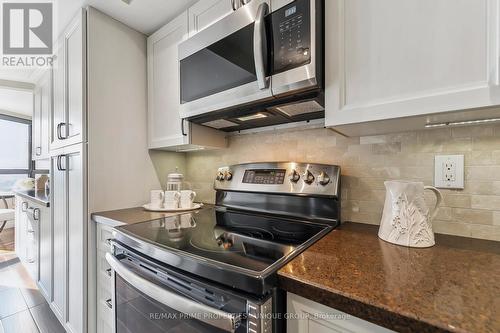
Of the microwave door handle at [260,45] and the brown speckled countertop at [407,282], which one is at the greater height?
the microwave door handle at [260,45]

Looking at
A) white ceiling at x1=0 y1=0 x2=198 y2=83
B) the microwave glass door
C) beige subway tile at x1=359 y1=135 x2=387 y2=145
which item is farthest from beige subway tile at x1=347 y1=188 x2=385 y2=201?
white ceiling at x1=0 y1=0 x2=198 y2=83

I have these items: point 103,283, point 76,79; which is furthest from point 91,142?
point 103,283

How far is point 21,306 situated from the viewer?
1938mm

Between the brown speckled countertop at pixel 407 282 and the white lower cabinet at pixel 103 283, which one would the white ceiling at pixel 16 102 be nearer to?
the white lower cabinet at pixel 103 283

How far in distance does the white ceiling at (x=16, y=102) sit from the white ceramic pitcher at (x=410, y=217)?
3.81 meters

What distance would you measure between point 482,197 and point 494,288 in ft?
1.53

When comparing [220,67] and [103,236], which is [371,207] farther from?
[103,236]

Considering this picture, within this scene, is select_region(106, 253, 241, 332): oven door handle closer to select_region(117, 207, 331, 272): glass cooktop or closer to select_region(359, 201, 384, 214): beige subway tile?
select_region(117, 207, 331, 272): glass cooktop

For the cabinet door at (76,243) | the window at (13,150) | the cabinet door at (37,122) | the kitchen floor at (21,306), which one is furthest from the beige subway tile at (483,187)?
the window at (13,150)

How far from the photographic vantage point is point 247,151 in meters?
1.46

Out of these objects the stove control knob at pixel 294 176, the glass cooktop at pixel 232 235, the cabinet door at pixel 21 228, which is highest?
the stove control knob at pixel 294 176

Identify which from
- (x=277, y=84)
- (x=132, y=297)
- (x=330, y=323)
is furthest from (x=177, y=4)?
(x=330, y=323)

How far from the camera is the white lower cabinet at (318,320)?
0.45 m

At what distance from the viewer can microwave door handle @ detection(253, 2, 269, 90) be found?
0.85 metres
